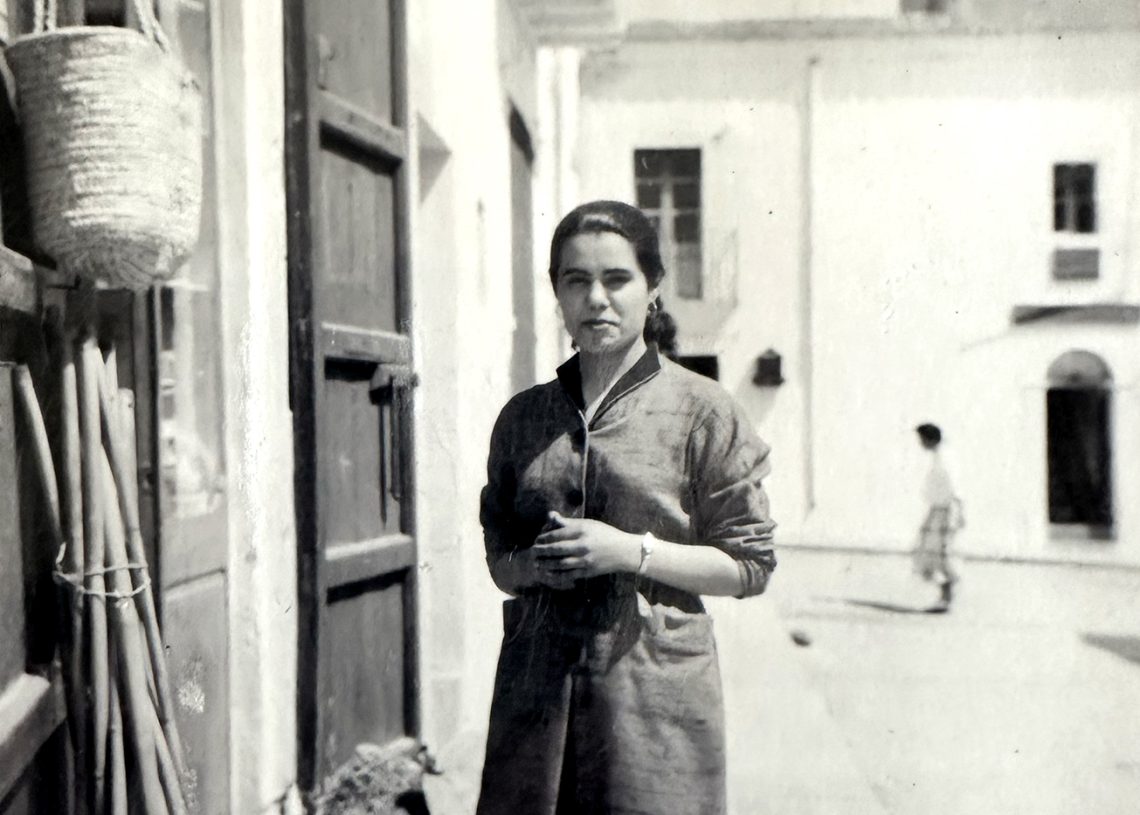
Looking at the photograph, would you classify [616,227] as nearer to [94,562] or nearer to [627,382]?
[627,382]

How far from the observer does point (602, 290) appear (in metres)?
2.33

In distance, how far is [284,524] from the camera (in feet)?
11.0

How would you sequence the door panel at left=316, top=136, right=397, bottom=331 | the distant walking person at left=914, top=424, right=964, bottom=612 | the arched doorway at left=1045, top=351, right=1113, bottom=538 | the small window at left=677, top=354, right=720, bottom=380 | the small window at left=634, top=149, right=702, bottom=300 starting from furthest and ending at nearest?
the small window at left=677, top=354, right=720, bottom=380, the small window at left=634, top=149, right=702, bottom=300, the distant walking person at left=914, top=424, right=964, bottom=612, the arched doorway at left=1045, top=351, right=1113, bottom=538, the door panel at left=316, top=136, right=397, bottom=331

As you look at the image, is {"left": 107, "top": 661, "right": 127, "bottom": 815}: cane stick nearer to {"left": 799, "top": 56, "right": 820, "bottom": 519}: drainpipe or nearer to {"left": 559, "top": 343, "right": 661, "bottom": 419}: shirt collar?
{"left": 559, "top": 343, "right": 661, "bottom": 419}: shirt collar

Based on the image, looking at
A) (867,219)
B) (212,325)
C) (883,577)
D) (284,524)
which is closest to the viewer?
(212,325)

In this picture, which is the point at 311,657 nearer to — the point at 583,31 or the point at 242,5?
the point at 242,5

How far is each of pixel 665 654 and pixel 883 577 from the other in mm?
5212

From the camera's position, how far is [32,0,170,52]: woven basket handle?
2225 millimetres

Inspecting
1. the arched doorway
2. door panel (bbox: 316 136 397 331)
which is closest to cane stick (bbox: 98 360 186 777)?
door panel (bbox: 316 136 397 331)

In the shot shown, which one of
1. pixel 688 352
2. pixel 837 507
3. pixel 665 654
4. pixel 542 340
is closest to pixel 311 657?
pixel 665 654

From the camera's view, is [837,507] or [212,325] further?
[837,507]

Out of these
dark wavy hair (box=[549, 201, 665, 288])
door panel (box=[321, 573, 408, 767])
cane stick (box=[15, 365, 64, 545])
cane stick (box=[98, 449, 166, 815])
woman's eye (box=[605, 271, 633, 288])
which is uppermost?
dark wavy hair (box=[549, 201, 665, 288])

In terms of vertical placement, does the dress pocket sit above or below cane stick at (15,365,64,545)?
below

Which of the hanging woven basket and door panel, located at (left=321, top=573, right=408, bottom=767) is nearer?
the hanging woven basket
